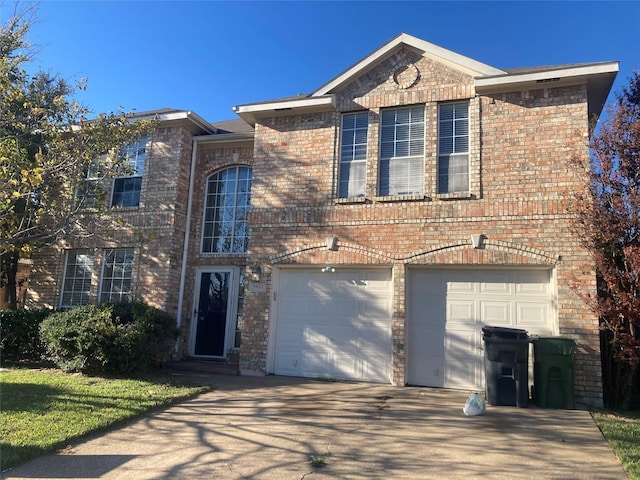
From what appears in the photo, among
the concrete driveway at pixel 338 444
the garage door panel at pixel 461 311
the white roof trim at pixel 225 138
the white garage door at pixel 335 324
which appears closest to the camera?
the concrete driveway at pixel 338 444

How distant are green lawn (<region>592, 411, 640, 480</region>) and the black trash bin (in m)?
1.05

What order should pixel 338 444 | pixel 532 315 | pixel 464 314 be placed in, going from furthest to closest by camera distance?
pixel 464 314, pixel 532 315, pixel 338 444

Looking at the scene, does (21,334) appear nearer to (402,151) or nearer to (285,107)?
(285,107)

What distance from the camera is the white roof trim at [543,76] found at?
827cm

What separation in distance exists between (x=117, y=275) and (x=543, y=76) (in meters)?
10.2

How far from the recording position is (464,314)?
28.9 feet

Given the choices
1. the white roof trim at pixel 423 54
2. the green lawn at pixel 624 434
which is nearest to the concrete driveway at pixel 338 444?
the green lawn at pixel 624 434

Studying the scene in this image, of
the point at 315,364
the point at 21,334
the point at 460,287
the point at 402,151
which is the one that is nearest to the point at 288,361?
the point at 315,364

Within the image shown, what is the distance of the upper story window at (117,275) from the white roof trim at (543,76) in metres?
8.73

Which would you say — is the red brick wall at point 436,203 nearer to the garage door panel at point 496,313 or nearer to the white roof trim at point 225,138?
the garage door panel at point 496,313

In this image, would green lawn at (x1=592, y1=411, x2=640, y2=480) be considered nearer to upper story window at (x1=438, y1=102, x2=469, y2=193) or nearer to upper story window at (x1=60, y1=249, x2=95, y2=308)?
upper story window at (x1=438, y1=102, x2=469, y2=193)

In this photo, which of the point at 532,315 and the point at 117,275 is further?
the point at 117,275

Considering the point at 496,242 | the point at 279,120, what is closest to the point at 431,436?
the point at 496,242

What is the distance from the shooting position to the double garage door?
338 inches
